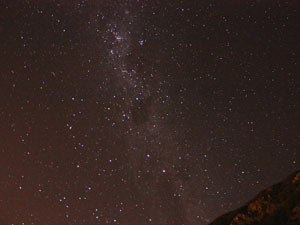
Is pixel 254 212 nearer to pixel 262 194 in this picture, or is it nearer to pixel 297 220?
pixel 262 194

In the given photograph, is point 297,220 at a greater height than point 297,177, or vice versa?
point 297,177

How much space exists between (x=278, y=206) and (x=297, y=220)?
0.45 feet

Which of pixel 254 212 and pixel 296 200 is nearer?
pixel 296 200

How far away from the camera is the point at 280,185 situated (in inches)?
70.7

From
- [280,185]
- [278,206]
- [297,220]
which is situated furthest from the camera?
[280,185]

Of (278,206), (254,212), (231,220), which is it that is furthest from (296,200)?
(231,220)

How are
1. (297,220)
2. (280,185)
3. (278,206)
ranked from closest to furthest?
(297,220)
(278,206)
(280,185)

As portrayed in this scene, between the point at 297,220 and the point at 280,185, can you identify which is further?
the point at 280,185

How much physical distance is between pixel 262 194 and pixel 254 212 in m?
0.11

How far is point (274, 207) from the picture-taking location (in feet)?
5.58

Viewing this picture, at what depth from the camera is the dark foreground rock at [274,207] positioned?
1626 mm

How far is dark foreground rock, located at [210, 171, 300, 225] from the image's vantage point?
163 cm

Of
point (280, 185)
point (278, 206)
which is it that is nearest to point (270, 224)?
point (278, 206)

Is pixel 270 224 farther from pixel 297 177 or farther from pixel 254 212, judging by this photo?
pixel 297 177
